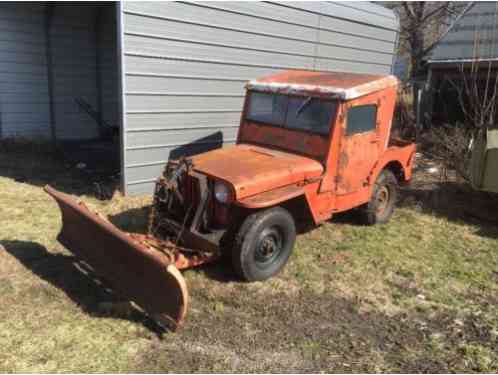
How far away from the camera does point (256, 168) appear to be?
4527mm

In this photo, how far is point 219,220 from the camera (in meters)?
4.39

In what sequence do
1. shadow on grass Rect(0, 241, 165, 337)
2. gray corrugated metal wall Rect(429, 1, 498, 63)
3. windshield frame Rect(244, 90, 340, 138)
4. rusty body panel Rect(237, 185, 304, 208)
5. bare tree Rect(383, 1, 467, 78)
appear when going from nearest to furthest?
shadow on grass Rect(0, 241, 165, 337) → rusty body panel Rect(237, 185, 304, 208) → windshield frame Rect(244, 90, 340, 138) → gray corrugated metal wall Rect(429, 1, 498, 63) → bare tree Rect(383, 1, 467, 78)

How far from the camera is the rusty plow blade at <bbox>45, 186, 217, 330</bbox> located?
135 inches

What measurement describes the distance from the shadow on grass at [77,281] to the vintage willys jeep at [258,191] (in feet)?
0.50

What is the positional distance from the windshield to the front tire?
1067 mm

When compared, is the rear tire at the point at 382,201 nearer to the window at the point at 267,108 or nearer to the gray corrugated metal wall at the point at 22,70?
the window at the point at 267,108

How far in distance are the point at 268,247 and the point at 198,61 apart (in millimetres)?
3532

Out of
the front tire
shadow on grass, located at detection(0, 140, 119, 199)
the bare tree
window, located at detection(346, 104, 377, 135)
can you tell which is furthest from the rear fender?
the bare tree

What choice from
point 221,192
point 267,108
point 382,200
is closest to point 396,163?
point 382,200

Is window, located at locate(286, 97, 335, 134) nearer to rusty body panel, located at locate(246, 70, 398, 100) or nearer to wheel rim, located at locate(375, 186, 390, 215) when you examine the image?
rusty body panel, located at locate(246, 70, 398, 100)

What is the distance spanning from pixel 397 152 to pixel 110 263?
3.87 meters

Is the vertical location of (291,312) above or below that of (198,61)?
below

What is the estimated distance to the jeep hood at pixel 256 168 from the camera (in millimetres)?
4270

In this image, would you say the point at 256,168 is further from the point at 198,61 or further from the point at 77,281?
the point at 198,61
